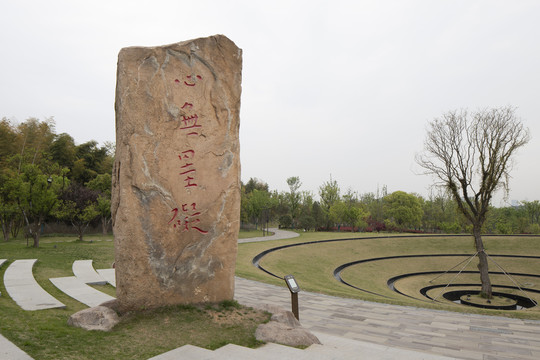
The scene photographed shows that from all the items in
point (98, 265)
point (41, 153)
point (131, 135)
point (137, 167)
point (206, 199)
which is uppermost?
point (41, 153)

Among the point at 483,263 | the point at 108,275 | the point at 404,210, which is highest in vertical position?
the point at 404,210

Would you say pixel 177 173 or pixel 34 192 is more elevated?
pixel 34 192

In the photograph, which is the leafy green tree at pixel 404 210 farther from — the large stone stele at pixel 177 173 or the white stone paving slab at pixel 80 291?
the large stone stele at pixel 177 173

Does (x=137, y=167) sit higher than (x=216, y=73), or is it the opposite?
(x=216, y=73)

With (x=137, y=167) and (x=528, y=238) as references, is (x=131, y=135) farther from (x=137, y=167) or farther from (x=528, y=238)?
(x=528, y=238)

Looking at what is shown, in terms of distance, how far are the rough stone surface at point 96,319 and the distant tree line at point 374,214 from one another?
3614cm

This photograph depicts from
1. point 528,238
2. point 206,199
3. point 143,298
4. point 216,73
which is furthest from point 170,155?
point 528,238

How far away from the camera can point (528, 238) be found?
2709 cm

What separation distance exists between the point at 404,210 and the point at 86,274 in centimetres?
4633

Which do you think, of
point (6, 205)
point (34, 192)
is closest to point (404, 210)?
point (34, 192)

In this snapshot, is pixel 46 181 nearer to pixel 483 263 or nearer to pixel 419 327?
pixel 419 327

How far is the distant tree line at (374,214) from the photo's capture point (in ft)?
146

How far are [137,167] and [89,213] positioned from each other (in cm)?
1788

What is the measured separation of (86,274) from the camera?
387 inches
